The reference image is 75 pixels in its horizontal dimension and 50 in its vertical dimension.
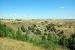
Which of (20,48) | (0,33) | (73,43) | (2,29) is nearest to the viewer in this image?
(20,48)

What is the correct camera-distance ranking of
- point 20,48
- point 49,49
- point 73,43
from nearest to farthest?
point 20,48 → point 49,49 → point 73,43

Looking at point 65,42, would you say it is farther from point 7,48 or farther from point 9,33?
point 7,48

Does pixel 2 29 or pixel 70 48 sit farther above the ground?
pixel 2 29

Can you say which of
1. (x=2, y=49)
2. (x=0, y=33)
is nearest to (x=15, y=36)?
(x=0, y=33)

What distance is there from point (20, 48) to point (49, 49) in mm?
3738

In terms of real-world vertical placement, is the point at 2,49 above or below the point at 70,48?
above

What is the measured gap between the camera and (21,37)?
25.8m

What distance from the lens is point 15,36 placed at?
25.8 metres

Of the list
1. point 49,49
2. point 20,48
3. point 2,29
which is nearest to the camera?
point 20,48

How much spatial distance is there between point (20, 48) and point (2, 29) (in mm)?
7211

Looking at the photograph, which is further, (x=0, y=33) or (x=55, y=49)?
(x=0, y=33)

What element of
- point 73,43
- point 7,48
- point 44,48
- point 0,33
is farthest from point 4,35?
point 73,43

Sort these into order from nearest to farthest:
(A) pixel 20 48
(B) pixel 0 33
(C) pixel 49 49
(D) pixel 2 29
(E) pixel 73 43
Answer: (A) pixel 20 48 → (C) pixel 49 49 → (B) pixel 0 33 → (D) pixel 2 29 → (E) pixel 73 43

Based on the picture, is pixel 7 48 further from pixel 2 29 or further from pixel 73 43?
pixel 73 43
